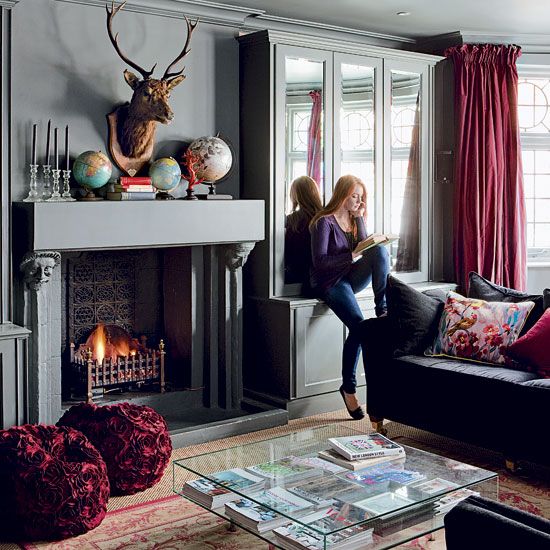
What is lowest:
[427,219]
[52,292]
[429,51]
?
[52,292]

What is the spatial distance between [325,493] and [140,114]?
2360mm

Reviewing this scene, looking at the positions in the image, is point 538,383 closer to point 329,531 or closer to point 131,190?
point 329,531

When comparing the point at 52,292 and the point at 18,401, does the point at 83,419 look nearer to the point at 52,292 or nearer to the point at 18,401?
the point at 18,401

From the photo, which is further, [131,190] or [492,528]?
[131,190]

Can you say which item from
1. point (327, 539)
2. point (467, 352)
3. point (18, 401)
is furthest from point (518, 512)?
point (18, 401)

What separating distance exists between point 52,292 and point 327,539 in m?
2.28

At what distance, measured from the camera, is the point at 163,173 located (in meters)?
4.51

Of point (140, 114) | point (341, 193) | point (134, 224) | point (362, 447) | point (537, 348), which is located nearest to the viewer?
point (362, 447)

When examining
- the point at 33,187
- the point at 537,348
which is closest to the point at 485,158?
the point at 537,348

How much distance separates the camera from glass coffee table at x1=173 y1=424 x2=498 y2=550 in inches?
106

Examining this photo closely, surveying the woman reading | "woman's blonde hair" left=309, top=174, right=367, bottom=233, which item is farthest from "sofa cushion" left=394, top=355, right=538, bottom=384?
"woman's blonde hair" left=309, top=174, right=367, bottom=233

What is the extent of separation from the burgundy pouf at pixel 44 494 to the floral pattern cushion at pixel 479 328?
1892 millimetres

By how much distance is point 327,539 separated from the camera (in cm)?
260

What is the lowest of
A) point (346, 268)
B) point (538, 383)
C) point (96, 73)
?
point (538, 383)
